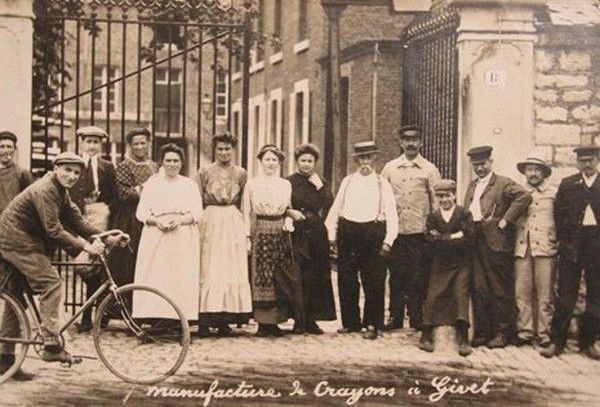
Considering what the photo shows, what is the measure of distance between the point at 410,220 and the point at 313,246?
2.80 feet

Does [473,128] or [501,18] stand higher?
[501,18]

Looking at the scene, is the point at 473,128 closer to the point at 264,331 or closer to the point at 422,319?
the point at 422,319

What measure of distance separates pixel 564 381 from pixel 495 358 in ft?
2.76

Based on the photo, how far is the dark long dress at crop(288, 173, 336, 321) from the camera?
9500mm

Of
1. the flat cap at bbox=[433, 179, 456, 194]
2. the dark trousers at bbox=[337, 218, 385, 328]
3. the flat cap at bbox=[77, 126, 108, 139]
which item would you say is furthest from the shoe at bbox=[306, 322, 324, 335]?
the flat cap at bbox=[77, 126, 108, 139]

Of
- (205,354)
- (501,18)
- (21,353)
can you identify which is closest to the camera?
(21,353)

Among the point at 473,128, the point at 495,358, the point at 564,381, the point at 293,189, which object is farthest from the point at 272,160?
the point at 564,381

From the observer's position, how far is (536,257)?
29.2 ft

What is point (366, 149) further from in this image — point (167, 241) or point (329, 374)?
point (329, 374)

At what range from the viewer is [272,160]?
927 cm

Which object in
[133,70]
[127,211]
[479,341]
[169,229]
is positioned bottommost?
[479,341]

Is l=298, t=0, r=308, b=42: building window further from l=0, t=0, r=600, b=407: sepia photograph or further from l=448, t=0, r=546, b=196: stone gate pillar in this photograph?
l=448, t=0, r=546, b=196: stone gate pillar

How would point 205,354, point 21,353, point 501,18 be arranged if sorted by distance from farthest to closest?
point 501,18
point 205,354
point 21,353

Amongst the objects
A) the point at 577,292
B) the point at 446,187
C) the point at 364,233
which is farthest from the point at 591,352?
the point at 364,233
